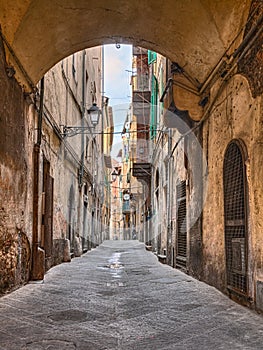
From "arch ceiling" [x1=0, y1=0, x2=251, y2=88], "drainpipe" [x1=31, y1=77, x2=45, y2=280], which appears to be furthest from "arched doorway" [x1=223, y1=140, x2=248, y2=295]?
"drainpipe" [x1=31, y1=77, x2=45, y2=280]

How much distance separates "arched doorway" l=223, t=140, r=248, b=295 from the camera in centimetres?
493

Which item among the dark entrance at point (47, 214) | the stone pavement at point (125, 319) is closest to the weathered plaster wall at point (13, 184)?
the stone pavement at point (125, 319)

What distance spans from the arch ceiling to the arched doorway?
1.53 metres

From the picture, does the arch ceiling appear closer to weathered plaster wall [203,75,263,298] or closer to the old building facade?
the old building facade

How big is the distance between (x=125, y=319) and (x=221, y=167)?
2.79 m

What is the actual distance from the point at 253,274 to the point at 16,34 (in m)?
4.31

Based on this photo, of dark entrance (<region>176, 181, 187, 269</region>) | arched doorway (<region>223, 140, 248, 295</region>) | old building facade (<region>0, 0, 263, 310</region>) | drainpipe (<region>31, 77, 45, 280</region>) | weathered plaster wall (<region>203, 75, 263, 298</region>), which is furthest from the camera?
dark entrance (<region>176, 181, 187, 269</region>)

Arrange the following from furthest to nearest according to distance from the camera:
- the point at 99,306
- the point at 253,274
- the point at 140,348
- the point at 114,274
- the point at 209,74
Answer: the point at 114,274
the point at 209,74
the point at 99,306
the point at 253,274
the point at 140,348

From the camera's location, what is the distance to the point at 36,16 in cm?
578

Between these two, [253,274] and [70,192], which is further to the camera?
[70,192]

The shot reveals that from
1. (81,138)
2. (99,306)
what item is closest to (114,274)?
(99,306)

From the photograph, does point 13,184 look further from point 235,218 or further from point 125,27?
point 125,27

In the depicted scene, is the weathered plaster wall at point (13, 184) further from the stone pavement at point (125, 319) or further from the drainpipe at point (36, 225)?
the stone pavement at point (125, 319)

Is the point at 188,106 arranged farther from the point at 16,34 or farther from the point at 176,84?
the point at 16,34
